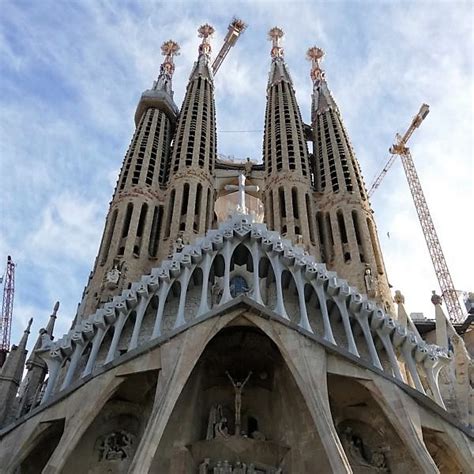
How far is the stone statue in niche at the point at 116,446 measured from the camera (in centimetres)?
1531

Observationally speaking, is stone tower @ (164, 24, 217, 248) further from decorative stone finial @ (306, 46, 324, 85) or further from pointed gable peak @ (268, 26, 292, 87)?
decorative stone finial @ (306, 46, 324, 85)

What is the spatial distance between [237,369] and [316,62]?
26823mm

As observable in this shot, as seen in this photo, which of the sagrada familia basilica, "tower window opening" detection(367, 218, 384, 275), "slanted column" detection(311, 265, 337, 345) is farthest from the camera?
"tower window opening" detection(367, 218, 384, 275)

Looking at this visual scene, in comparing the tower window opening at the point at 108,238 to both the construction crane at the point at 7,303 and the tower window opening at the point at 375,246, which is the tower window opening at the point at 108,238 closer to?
the tower window opening at the point at 375,246

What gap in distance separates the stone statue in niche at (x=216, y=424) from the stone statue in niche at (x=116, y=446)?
2.17 m

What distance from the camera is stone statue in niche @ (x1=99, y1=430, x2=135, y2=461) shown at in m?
15.3

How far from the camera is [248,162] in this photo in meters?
29.1

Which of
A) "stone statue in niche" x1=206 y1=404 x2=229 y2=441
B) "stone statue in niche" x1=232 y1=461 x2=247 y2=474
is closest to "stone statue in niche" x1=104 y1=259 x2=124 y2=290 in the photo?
"stone statue in niche" x1=206 y1=404 x2=229 y2=441

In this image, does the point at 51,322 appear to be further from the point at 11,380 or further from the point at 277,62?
the point at 277,62

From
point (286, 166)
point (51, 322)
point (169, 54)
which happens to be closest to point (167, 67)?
point (169, 54)

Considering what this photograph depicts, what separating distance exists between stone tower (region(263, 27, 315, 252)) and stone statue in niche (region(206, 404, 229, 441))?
328 inches

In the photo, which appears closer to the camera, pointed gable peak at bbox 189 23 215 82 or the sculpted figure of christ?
the sculpted figure of christ

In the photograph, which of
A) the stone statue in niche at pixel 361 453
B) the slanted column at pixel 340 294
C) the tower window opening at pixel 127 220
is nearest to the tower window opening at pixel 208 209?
the tower window opening at pixel 127 220

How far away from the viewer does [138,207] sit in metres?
23.7
